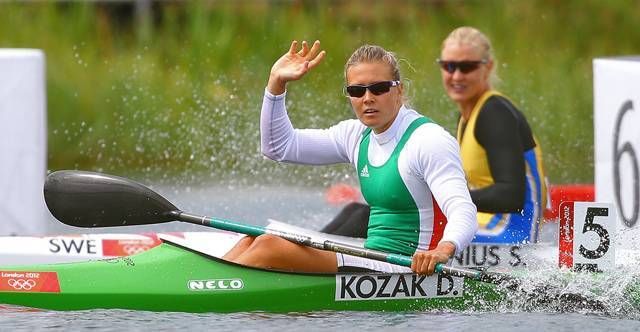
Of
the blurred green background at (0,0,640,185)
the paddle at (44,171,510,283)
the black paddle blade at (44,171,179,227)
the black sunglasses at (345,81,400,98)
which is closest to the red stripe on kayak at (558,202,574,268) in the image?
the black sunglasses at (345,81,400,98)

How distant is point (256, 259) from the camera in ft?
26.0

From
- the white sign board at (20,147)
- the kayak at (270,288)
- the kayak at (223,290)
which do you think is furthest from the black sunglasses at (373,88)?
the white sign board at (20,147)

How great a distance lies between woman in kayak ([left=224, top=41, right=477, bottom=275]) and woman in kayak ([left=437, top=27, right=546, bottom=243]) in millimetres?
1302

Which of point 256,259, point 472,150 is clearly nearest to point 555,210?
point 472,150

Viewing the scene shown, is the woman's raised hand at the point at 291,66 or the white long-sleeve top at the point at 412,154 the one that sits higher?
the woman's raised hand at the point at 291,66

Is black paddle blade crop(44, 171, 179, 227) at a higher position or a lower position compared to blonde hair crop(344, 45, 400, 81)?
lower

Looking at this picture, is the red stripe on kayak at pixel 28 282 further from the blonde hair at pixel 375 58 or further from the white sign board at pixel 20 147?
the white sign board at pixel 20 147

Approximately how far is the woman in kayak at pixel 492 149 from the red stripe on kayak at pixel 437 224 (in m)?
1.19

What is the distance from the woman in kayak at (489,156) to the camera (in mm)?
9305

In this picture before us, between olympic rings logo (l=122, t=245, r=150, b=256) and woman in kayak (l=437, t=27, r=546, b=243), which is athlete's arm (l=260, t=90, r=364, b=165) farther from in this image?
olympic rings logo (l=122, t=245, r=150, b=256)

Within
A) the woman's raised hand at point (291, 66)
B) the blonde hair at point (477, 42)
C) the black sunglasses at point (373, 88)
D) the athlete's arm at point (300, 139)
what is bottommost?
the athlete's arm at point (300, 139)

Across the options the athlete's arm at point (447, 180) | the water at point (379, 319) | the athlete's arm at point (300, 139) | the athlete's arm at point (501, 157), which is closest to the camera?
the athlete's arm at point (447, 180)

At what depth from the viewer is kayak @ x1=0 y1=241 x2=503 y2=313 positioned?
7867mm

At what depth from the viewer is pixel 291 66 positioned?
26.7ft
